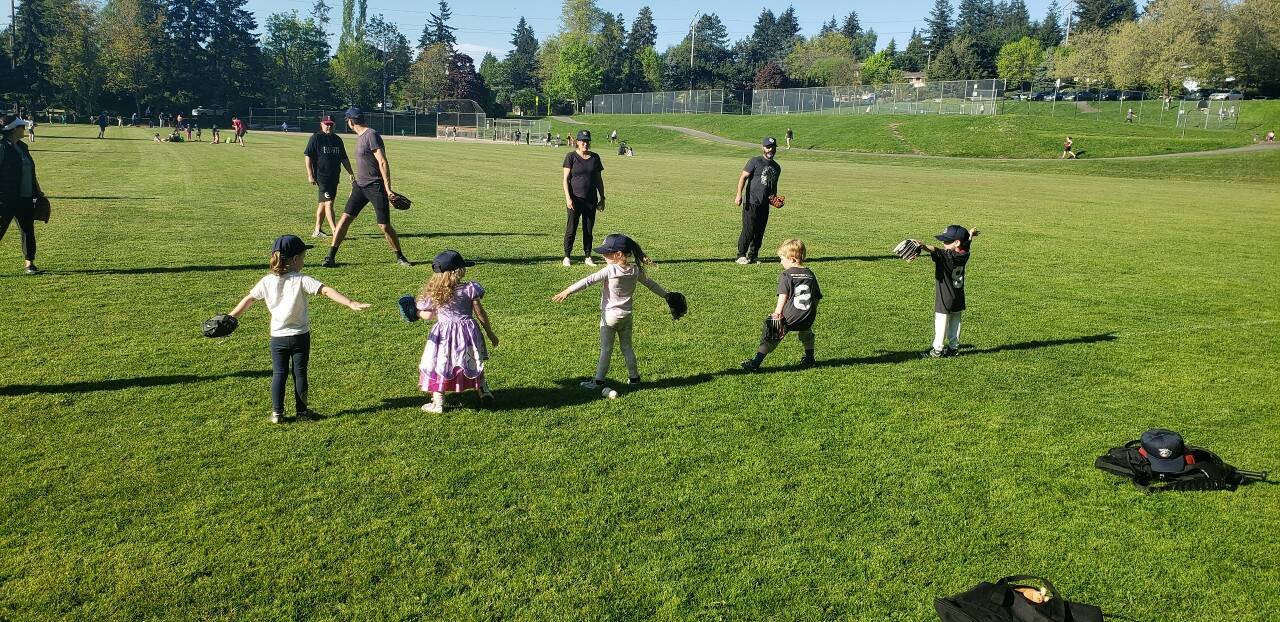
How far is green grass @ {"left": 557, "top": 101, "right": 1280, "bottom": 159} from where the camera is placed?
175 feet

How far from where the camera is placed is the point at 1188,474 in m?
5.63

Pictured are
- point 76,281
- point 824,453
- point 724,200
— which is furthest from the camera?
point 724,200

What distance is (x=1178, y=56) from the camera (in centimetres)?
6844

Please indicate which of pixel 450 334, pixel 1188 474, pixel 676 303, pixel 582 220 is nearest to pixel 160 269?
pixel 582 220

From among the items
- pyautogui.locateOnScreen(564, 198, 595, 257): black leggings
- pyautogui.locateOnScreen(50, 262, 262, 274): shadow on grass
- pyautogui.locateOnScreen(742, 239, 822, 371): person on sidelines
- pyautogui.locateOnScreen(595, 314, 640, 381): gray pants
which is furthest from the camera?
pyautogui.locateOnScreen(564, 198, 595, 257): black leggings

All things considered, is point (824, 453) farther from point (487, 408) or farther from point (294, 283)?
point (294, 283)

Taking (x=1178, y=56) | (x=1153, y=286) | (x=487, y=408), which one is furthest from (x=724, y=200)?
(x=1178, y=56)

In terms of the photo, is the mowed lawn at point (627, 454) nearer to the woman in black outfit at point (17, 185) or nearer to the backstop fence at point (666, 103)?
the woman in black outfit at point (17, 185)

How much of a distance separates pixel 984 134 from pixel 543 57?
86.0m

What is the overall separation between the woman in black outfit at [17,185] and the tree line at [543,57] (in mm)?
79758

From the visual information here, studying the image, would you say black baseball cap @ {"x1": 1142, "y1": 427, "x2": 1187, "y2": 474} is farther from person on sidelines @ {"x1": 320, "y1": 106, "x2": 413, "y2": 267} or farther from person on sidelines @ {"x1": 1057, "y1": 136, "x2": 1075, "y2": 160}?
person on sidelines @ {"x1": 1057, "y1": 136, "x2": 1075, "y2": 160}

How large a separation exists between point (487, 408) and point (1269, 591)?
17.6ft

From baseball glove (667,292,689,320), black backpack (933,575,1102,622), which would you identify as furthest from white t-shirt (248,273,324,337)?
black backpack (933,575,1102,622)

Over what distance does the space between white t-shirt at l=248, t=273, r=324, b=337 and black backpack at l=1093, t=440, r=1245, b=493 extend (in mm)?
6063
